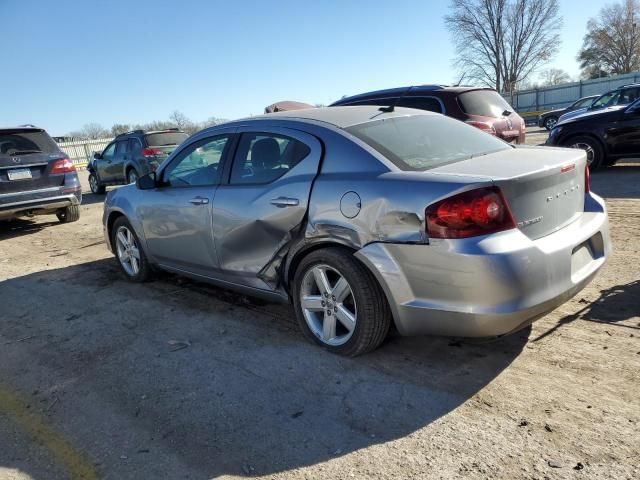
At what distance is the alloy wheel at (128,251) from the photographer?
545 cm

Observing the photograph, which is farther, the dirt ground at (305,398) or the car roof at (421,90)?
the car roof at (421,90)

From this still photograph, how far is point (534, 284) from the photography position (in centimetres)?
279

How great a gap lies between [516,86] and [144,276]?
56.1 m

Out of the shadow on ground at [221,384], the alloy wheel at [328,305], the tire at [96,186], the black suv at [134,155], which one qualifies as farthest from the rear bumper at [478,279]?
the tire at [96,186]

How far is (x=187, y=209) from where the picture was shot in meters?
4.45

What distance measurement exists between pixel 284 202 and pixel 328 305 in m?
0.77

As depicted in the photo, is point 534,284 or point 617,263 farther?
point 617,263

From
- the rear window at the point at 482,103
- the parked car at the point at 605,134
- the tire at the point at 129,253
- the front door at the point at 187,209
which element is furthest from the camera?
the parked car at the point at 605,134

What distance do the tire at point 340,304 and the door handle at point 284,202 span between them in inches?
14.3

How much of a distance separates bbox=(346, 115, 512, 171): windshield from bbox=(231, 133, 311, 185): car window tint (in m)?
0.44

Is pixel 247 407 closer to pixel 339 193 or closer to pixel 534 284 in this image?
pixel 339 193

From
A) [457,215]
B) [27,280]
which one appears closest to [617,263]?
[457,215]

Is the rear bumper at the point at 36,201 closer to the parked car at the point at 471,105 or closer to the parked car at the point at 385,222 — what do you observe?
the parked car at the point at 385,222

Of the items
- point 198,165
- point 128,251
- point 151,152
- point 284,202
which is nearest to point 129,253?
point 128,251
